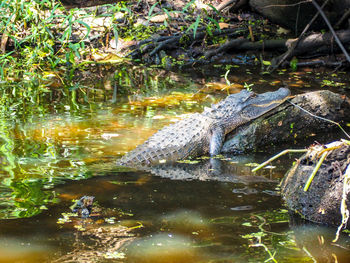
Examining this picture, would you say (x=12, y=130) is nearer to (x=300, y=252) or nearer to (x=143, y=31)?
(x=300, y=252)

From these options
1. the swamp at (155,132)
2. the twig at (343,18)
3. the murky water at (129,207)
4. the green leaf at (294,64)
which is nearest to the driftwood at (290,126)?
the swamp at (155,132)

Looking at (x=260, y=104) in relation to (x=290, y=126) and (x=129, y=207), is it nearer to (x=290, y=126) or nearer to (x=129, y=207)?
(x=290, y=126)

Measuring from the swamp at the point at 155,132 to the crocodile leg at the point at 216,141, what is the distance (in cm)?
10

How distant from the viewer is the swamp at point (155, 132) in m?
3.14

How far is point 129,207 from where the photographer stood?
12.2 ft

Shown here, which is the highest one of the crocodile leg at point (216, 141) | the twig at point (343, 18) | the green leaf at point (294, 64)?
the twig at point (343, 18)

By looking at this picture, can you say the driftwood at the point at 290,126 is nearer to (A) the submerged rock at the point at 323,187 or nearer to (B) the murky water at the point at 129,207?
(B) the murky water at the point at 129,207

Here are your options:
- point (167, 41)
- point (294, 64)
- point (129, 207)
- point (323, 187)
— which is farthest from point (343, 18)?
point (129, 207)

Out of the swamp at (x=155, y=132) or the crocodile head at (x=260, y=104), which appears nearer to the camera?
the swamp at (x=155, y=132)

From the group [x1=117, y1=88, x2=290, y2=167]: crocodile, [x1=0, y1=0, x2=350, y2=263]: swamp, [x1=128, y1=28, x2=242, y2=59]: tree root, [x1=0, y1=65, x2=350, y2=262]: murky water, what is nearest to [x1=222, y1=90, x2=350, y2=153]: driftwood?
[x1=0, y1=0, x2=350, y2=263]: swamp

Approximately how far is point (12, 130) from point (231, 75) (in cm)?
495

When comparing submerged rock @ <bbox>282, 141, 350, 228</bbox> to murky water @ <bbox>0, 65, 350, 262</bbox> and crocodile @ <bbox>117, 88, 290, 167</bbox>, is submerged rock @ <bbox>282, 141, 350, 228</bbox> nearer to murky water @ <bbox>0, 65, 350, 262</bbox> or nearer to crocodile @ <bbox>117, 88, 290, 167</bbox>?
murky water @ <bbox>0, 65, 350, 262</bbox>

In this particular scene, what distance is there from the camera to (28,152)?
16.3 feet

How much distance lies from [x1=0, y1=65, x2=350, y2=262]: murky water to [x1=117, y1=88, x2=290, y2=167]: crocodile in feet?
0.80
